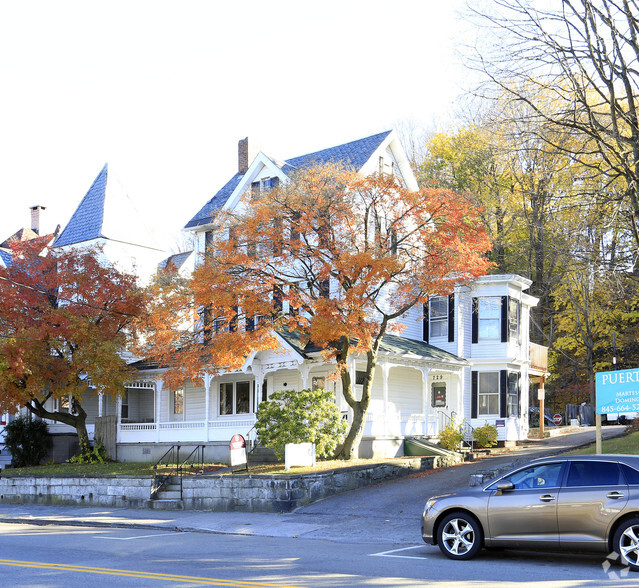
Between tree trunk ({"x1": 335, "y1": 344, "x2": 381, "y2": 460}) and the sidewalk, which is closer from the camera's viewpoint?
the sidewalk

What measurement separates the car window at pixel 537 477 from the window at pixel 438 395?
20.1 meters

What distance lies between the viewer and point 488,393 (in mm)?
33094

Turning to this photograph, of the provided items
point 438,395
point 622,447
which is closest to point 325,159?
point 438,395

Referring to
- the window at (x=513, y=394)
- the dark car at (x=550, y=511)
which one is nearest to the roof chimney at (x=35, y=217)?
the window at (x=513, y=394)

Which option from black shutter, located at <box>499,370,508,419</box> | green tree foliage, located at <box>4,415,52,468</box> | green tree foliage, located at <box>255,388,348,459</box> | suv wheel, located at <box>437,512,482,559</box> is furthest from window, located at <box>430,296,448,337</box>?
suv wheel, located at <box>437,512,482,559</box>

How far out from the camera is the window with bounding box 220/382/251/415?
1266 inches

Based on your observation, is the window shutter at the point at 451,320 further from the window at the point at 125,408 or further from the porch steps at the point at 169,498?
the window at the point at 125,408

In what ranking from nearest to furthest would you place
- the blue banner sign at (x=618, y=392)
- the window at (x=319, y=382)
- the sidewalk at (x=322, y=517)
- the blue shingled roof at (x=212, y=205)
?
the blue banner sign at (x=618, y=392)
the sidewalk at (x=322, y=517)
the window at (x=319, y=382)
the blue shingled roof at (x=212, y=205)

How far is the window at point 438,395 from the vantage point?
3209 cm

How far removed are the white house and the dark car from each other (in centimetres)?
1624

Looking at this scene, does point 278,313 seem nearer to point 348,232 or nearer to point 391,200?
point 348,232

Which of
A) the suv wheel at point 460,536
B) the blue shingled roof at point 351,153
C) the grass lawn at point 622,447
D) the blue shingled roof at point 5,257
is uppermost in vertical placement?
the blue shingled roof at point 351,153

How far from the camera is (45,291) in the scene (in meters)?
29.6

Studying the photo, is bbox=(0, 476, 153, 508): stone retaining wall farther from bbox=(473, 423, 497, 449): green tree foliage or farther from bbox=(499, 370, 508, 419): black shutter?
bbox=(499, 370, 508, 419): black shutter
